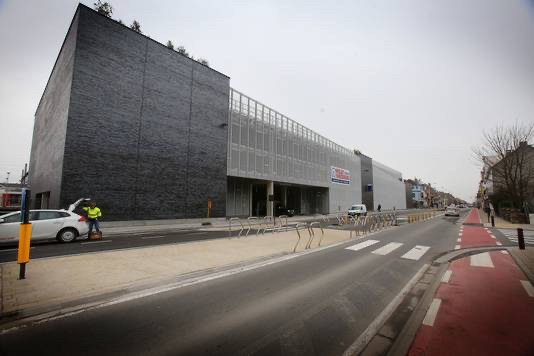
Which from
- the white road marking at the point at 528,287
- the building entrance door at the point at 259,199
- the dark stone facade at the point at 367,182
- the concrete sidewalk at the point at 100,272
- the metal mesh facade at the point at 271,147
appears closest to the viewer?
the concrete sidewalk at the point at 100,272

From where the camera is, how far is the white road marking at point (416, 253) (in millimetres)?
8672

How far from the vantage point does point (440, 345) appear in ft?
10.3

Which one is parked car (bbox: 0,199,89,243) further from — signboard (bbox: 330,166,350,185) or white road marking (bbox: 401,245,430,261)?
signboard (bbox: 330,166,350,185)

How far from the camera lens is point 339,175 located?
48.3m

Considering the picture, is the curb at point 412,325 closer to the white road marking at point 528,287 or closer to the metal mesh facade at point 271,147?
the white road marking at point 528,287

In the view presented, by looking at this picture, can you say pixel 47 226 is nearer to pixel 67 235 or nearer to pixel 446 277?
pixel 67 235

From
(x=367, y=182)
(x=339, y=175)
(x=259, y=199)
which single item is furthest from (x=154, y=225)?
(x=367, y=182)

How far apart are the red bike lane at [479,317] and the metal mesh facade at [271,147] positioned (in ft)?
77.9

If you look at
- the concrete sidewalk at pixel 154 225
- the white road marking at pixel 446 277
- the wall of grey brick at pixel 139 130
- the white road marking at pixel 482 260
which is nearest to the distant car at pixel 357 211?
the wall of grey brick at pixel 139 130

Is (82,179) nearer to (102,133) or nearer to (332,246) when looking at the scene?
(102,133)

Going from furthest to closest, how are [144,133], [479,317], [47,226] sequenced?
1. [144,133]
2. [47,226]
3. [479,317]

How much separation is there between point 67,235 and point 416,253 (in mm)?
14917

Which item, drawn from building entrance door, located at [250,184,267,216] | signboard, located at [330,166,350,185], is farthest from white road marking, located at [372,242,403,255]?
signboard, located at [330,166,350,185]

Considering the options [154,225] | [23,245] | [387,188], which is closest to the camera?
[23,245]
